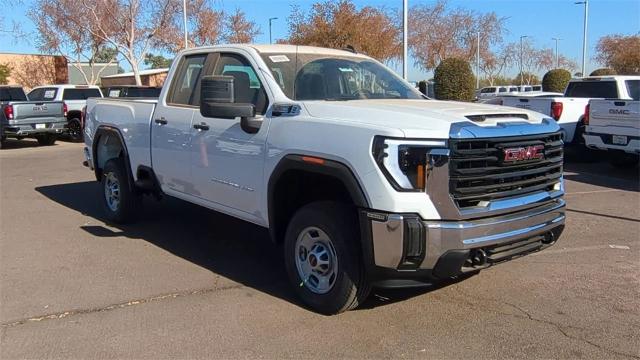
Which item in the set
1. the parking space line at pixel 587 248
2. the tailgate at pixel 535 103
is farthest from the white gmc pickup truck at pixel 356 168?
the tailgate at pixel 535 103

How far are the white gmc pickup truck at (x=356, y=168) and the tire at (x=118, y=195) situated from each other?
135 centimetres

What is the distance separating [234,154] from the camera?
16.9 feet

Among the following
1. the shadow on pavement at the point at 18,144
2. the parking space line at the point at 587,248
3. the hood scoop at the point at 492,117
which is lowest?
the parking space line at the point at 587,248

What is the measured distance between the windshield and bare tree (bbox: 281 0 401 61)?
20577 millimetres

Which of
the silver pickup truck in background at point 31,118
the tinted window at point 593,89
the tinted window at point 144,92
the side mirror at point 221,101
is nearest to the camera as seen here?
the side mirror at point 221,101

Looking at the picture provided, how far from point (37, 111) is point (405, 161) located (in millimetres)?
16768

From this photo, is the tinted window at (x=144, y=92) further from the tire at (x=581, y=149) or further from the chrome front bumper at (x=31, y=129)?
the tire at (x=581, y=149)

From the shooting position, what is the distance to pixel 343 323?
4.36m

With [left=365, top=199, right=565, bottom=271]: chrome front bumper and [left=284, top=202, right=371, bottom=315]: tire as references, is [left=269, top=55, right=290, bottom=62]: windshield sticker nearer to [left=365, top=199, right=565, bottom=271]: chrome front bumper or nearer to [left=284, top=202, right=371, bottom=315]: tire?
[left=284, top=202, right=371, bottom=315]: tire

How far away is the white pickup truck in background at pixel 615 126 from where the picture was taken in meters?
10.7

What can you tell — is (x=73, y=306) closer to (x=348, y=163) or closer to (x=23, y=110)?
(x=348, y=163)

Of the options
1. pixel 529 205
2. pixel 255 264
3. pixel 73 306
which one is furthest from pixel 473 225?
pixel 73 306

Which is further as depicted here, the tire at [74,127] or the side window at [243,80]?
the tire at [74,127]

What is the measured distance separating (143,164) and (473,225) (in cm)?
410
